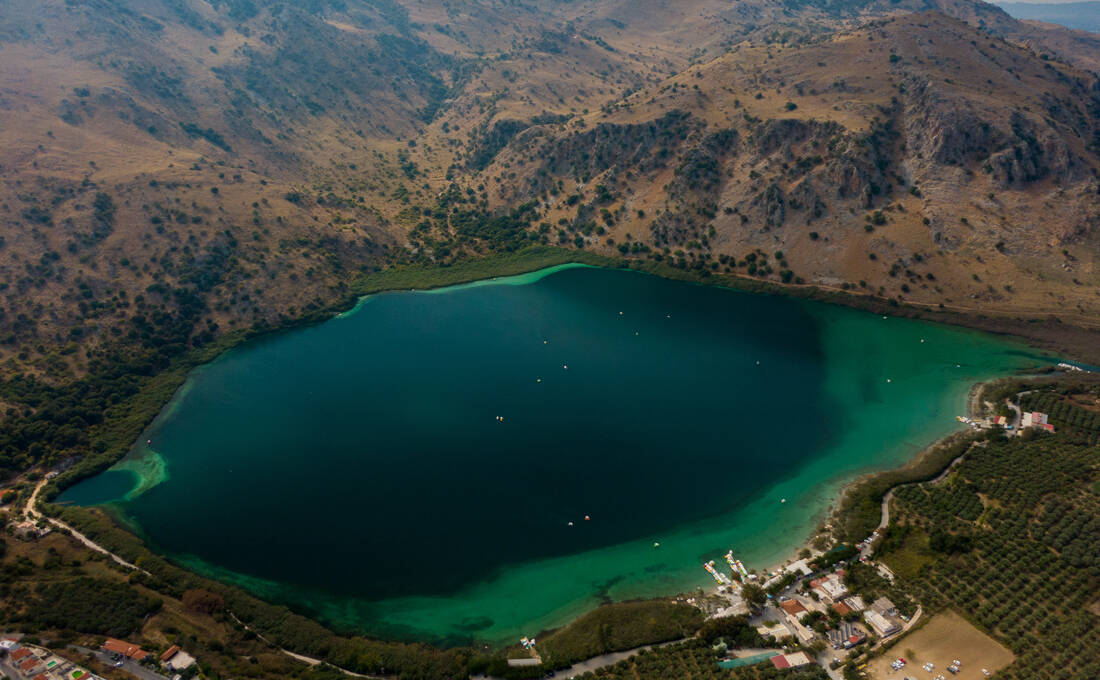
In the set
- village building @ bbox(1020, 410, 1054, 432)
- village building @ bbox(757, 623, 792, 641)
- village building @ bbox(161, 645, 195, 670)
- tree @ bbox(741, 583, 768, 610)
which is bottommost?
village building @ bbox(161, 645, 195, 670)

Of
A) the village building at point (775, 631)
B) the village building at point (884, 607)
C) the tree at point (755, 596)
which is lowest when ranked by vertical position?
the village building at point (775, 631)

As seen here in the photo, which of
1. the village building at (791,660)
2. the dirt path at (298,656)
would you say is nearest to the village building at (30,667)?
the dirt path at (298,656)

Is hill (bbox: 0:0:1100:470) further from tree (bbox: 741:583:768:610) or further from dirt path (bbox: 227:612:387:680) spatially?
tree (bbox: 741:583:768:610)

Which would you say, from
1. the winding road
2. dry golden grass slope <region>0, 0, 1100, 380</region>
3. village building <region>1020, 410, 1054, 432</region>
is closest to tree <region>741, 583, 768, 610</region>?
the winding road

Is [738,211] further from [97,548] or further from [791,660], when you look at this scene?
[97,548]

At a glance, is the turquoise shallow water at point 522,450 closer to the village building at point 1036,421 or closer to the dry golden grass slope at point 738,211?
the village building at point 1036,421
